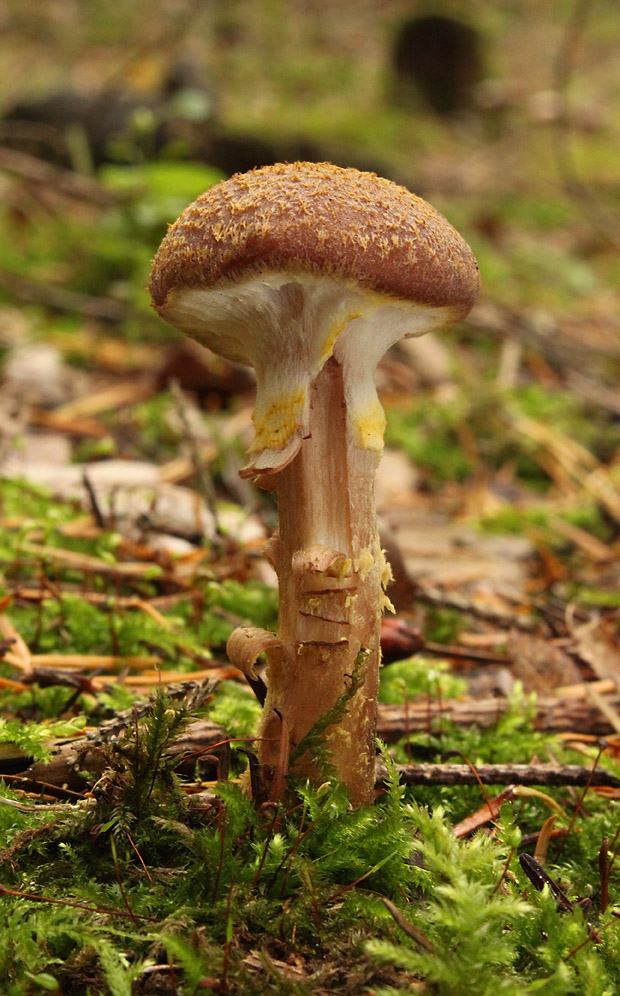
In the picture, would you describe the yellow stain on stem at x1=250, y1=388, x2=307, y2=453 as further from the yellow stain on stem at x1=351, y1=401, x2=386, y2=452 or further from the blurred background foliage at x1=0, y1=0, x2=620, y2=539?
the blurred background foliage at x1=0, y1=0, x2=620, y2=539

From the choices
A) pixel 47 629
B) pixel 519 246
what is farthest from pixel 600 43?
pixel 47 629

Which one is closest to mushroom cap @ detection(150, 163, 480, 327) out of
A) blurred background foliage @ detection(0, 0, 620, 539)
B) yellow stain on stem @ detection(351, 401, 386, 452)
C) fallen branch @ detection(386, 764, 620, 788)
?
yellow stain on stem @ detection(351, 401, 386, 452)

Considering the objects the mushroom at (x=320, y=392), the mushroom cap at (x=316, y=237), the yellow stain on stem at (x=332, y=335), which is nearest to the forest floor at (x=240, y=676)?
the mushroom at (x=320, y=392)

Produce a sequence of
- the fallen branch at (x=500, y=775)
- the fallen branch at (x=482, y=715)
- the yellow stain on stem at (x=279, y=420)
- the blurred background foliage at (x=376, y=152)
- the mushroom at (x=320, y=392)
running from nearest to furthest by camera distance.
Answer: the mushroom at (x=320, y=392)
the yellow stain on stem at (x=279, y=420)
the fallen branch at (x=500, y=775)
the fallen branch at (x=482, y=715)
the blurred background foliage at (x=376, y=152)

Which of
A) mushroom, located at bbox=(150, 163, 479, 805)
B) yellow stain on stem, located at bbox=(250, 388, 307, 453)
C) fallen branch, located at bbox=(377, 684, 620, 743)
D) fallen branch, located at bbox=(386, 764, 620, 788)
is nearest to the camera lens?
mushroom, located at bbox=(150, 163, 479, 805)

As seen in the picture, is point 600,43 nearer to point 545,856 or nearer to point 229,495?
point 229,495

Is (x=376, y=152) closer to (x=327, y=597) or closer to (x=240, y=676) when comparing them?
(x=240, y=676)

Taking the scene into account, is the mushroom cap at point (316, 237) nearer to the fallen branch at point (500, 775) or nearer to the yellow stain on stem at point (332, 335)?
the yellow stain on stem at point (332, 335)
